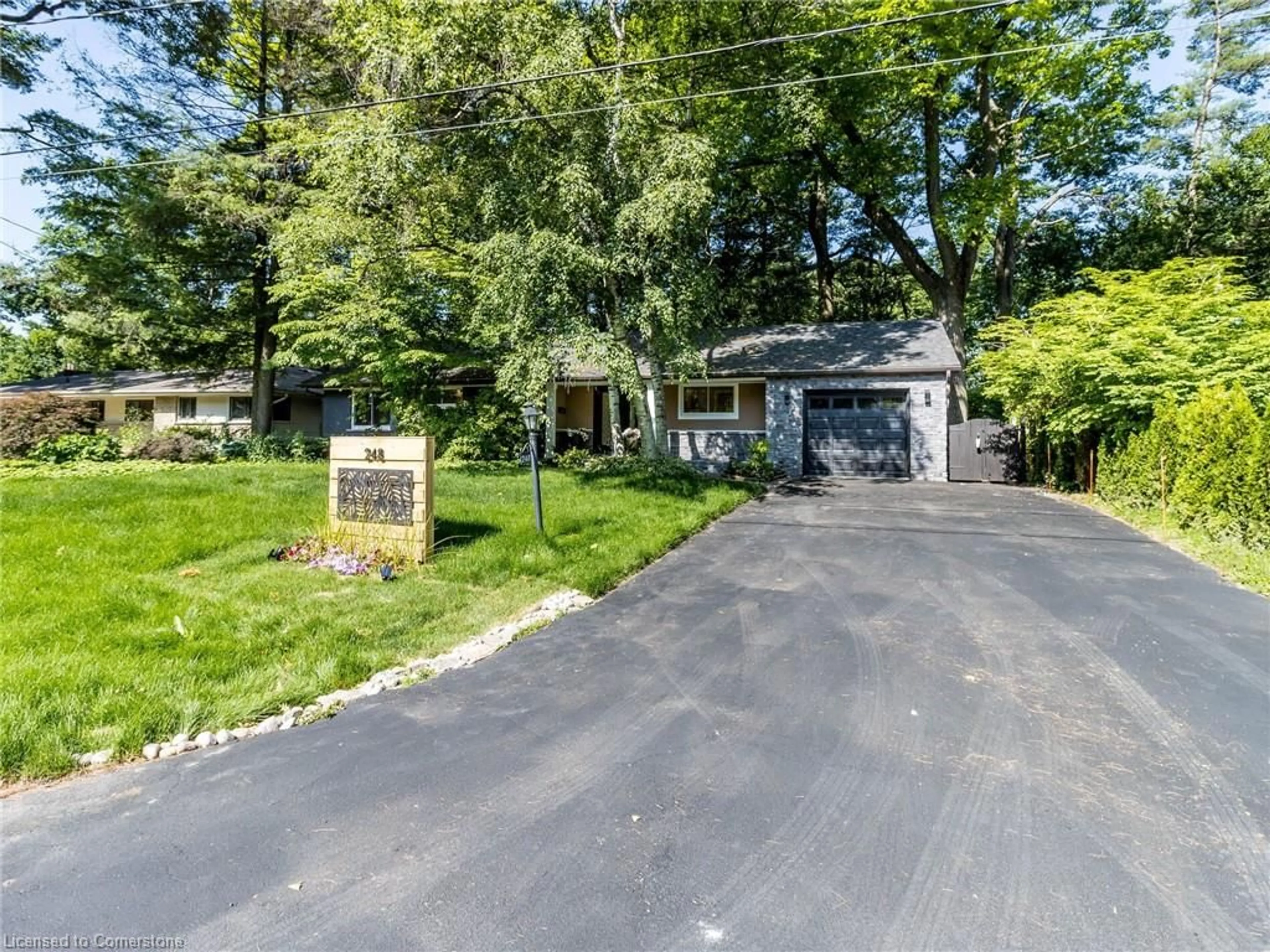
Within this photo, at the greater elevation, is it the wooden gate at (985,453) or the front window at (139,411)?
the front window at (139,411)

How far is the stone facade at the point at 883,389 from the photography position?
561 inches

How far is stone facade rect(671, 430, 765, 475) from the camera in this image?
15648 mm

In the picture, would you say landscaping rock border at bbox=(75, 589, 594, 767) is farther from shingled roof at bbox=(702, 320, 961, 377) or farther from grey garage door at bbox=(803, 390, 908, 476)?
shingled roof at bbox=(702, 320, 961, 377)

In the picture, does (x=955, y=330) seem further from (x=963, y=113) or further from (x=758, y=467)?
(x=758, y=467)

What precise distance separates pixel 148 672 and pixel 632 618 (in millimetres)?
3216

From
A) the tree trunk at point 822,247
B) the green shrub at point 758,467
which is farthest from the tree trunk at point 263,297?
the tree trunk at point 822,247

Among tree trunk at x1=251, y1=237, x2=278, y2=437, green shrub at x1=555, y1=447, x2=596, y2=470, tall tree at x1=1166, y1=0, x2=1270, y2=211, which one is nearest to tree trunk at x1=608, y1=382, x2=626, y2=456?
green shrub at x1=555, y1=447, x2=596, y2=470

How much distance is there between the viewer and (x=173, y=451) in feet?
51.1

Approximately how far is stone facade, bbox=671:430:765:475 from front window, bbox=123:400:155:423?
62.5ft

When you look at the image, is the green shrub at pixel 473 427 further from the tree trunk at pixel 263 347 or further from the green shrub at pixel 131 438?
the green shrub at pixel 131 438

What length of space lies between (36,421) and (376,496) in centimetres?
1534

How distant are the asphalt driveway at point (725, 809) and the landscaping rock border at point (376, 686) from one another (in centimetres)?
13

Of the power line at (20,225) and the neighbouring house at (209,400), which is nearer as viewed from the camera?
the power line at (20,225)

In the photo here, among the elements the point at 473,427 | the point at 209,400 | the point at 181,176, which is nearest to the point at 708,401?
the point at 473,427
